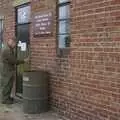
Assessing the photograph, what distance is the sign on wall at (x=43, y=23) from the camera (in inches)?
406

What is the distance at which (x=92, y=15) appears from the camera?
8.40 m

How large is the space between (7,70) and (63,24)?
277 centimetres

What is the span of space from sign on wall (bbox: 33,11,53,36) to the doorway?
75cm

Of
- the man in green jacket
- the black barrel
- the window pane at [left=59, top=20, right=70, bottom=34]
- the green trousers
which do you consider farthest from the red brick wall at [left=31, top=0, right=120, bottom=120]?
the green trousers

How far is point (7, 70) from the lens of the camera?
11.9 m

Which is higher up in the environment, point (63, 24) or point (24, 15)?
point (24, 15)

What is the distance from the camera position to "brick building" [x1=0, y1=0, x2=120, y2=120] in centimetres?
776

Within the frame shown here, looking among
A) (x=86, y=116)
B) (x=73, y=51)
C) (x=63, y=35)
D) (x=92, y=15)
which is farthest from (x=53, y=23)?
(x=86, y=116)

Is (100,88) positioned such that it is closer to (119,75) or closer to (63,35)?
(119,75)

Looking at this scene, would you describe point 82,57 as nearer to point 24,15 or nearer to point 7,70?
point 7,70

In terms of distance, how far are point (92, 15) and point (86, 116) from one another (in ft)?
6.58

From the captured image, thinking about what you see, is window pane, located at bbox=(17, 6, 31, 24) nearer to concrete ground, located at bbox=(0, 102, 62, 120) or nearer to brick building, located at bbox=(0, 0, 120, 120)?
brick building, located at bbox=(0, 0, 120, 120)

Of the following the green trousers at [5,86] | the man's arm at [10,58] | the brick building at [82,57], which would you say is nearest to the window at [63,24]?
the brick building at [82,57]

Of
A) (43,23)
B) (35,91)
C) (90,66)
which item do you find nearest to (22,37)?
(43,23)
